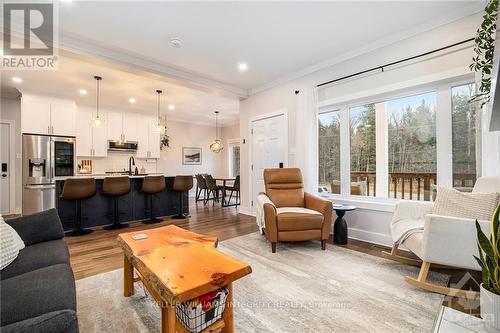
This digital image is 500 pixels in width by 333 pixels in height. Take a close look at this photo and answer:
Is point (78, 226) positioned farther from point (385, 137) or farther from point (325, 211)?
point (385, 137)

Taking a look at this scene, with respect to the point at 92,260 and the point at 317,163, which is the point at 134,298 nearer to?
the point at 92,260

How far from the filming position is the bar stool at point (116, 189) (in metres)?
3.83

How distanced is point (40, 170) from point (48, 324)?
5.45 meters

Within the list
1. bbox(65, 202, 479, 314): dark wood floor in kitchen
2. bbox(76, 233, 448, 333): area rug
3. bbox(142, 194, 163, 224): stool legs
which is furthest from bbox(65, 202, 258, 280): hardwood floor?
bbox(76, 233, 448, 333): area rug

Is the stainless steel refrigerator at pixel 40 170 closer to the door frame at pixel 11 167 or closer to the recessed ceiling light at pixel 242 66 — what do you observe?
the door frame at pixel 11 167

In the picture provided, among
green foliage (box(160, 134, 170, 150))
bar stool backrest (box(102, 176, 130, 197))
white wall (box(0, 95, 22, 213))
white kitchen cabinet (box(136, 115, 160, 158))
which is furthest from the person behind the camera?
green foliage (box(160, 134, 170, 150))

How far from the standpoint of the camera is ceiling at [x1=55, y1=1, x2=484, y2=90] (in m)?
2.39

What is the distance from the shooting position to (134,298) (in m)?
1.85

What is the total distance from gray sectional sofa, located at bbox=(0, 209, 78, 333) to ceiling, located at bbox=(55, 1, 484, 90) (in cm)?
220

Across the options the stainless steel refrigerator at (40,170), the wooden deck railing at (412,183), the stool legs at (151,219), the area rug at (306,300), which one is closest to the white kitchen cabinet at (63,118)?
the stainless steel refrigerator at (40,170)

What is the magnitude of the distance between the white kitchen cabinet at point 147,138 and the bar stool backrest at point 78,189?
3379 mm

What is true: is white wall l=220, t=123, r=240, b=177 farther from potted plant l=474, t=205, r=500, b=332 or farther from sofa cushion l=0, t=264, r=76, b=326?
potted plant l=474, t=205, r=500, b=332

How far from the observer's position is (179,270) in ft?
4.17

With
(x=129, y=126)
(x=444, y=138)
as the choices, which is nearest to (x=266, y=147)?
(x=444, y=138)
